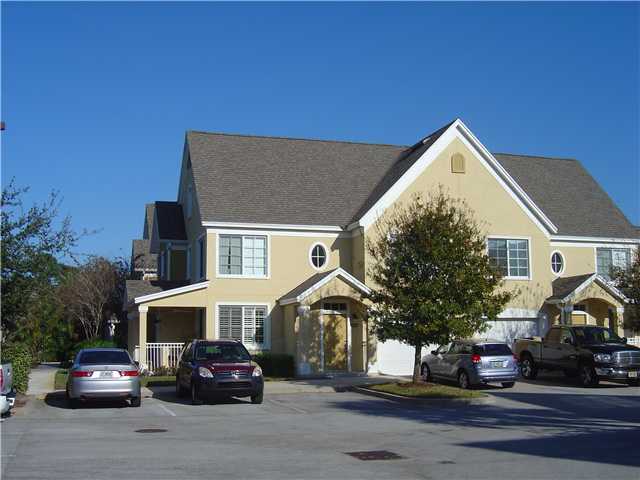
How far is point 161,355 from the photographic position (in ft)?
96.3

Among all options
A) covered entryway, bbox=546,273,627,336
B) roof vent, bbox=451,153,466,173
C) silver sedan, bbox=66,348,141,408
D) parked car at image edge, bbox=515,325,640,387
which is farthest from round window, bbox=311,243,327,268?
silver sedan, bbox=66,348,141,408

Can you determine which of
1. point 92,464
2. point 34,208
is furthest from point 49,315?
point 92,464

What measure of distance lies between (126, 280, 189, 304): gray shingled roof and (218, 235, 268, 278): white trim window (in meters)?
3.14

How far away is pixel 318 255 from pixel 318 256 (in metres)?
0.04

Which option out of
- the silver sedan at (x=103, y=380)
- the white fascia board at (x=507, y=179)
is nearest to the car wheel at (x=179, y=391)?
the silver sedan at (x=103, y=380)

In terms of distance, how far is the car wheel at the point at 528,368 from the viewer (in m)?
27.4

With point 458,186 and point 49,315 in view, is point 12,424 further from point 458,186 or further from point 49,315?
point 458,186

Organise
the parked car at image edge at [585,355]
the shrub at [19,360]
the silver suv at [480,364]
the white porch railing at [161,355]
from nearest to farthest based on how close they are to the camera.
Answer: the shrub at [19,360] < the silver suv at [480,364] < the parked car at image edge at [585,355] < the white porch railing at [161,355]

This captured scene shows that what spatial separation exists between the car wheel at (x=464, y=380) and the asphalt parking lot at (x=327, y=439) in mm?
1730

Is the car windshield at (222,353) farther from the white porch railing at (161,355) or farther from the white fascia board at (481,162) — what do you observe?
the white fascia board at (481,162)

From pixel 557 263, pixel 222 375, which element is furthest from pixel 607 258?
pixel 222 375

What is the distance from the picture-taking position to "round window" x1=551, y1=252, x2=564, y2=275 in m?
33.9

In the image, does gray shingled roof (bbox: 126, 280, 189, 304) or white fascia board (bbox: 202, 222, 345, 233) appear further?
gray shingled roof (bbox: 126, 280, 189, 304)

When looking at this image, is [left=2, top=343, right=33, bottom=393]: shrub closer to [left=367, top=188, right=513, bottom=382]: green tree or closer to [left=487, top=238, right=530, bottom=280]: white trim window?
[left=367, top=188, right=513, bottom=382]: green tree
